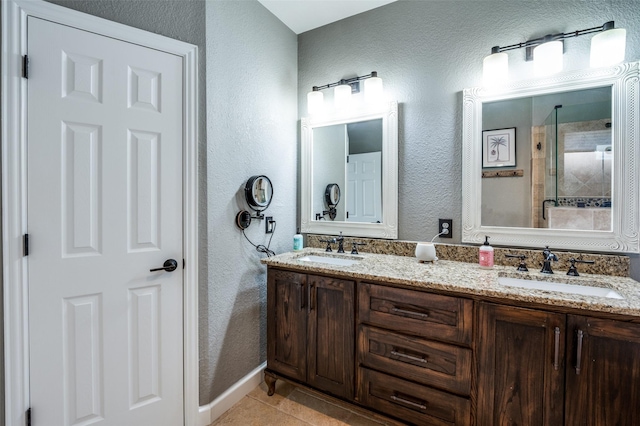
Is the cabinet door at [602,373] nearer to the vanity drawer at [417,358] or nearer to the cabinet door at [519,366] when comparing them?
the cabinet door at [519,366]

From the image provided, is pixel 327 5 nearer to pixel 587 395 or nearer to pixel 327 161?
pixel 327 161

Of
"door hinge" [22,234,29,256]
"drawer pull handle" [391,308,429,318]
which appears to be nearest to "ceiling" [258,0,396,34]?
"door hinge" [22,234,29,256]

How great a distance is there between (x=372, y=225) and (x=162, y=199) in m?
1.44

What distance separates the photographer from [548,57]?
1.62 meters

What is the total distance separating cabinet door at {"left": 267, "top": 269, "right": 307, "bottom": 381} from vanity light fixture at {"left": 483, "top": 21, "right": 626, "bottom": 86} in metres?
1.73

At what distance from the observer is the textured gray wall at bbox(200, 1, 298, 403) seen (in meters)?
1.76

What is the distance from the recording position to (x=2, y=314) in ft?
3.95

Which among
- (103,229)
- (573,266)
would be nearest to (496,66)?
(573,266)

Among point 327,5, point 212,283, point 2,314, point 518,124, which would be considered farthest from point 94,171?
point 518,124

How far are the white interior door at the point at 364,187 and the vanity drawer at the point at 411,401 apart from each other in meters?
1.09

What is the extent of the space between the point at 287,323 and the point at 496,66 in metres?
2.06

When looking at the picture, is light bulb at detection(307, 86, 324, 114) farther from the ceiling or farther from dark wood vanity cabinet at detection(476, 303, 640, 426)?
dark wood vanity cabinet at detection(476, 303, 640, 426)

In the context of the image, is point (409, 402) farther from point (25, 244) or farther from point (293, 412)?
point (25, 244)

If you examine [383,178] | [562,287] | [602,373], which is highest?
[383,178]
